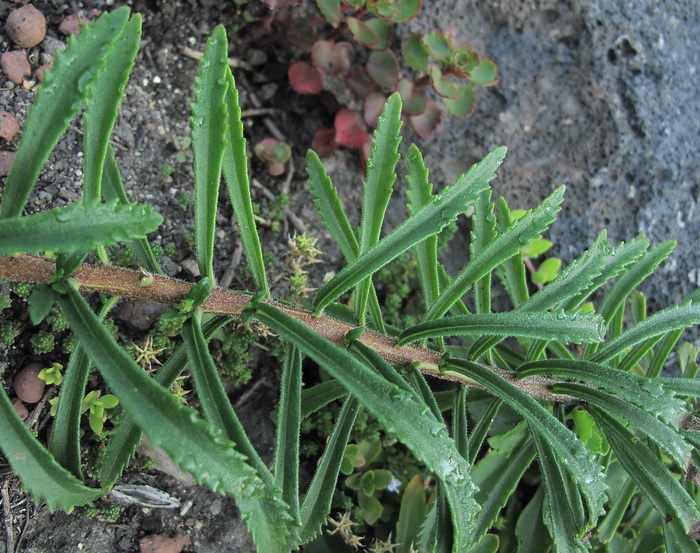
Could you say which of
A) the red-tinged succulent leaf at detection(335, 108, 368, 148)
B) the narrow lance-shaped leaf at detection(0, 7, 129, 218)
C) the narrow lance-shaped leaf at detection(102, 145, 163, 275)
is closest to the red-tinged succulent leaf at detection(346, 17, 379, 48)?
the red-tinged succulent leaf at detection(335, 108, 368, 148)

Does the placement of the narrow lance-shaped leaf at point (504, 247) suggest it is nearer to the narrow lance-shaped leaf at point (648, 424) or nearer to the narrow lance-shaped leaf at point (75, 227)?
the narrow lance-shaped leaf at point (648, 424)

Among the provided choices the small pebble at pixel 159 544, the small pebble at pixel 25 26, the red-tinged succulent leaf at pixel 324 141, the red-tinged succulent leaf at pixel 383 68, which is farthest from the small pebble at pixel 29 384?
the red-tinged succulent leaf at pixel 383 68

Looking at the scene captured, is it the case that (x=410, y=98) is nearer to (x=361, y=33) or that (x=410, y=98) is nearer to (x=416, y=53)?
(x=416, y=53)

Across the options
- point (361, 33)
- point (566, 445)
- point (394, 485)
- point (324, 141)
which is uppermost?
point (361, 33)

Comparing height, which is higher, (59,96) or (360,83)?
(59,96)

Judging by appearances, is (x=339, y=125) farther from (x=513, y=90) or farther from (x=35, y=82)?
(x=35, y=82)

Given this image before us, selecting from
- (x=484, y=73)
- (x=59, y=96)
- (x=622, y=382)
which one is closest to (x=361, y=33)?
(x=484, y=73)

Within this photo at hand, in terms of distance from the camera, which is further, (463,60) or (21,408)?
(463,60)
